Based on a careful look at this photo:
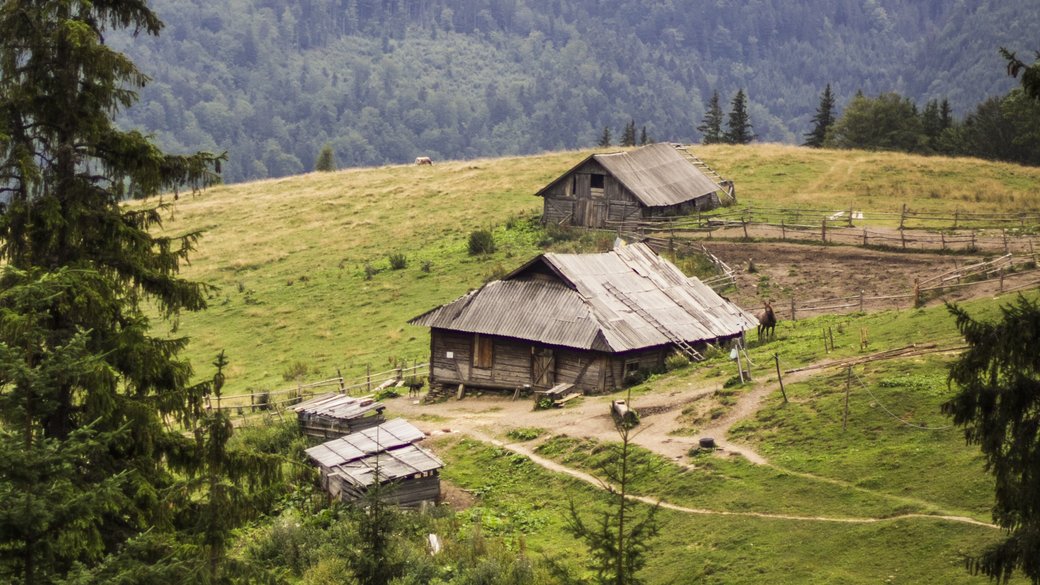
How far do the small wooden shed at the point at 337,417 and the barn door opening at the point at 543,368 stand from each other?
6557 mm

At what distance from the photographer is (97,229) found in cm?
1591

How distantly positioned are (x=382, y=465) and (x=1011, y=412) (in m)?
20.7

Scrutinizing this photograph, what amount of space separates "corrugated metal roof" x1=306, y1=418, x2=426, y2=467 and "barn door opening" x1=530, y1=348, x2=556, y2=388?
8593 mm

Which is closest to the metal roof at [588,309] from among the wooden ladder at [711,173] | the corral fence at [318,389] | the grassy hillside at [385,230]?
the corral fence at [318,389]

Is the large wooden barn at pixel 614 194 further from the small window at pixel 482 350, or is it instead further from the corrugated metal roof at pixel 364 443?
the corrugated metal roof at pixel 364 443

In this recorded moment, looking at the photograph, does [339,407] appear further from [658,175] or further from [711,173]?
[711,173]

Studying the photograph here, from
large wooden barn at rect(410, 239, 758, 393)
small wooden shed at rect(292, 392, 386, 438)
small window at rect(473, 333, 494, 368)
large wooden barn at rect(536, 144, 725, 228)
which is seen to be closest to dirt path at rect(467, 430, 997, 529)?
small wooden shed at rect(292, 392, 386, 438)

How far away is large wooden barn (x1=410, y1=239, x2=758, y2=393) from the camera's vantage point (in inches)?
1622

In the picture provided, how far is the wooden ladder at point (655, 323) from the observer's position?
42656 millimetres

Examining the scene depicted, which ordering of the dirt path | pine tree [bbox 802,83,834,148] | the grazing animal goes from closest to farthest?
the dirt path → the grazing animal → pine tree [bbox 802,83,834,148]

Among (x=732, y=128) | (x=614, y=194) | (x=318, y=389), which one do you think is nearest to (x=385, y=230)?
(x=614, y=194)

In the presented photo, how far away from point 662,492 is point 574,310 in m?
13.0

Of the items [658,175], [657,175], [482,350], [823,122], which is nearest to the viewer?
[482,350]

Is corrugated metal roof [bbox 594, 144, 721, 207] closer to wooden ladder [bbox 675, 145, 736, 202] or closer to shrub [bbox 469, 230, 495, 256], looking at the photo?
wooden ladder [bbox 675, 145, 736, 202]
